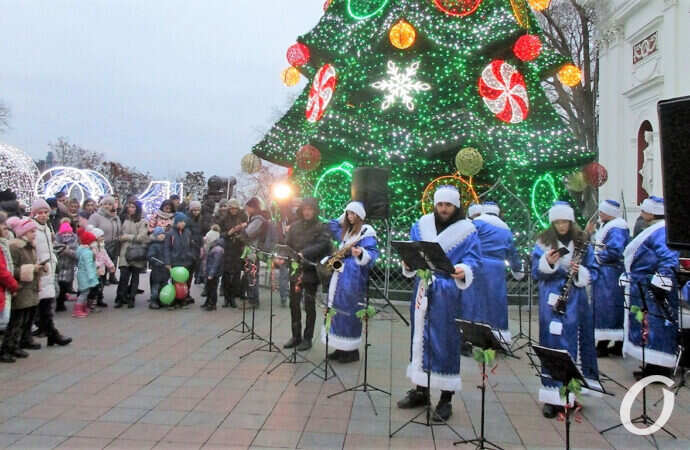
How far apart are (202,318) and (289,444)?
577 centimetres

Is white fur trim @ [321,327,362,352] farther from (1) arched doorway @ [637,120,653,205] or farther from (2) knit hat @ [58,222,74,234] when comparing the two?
(1) arched doorway @ [637,120,653,205]

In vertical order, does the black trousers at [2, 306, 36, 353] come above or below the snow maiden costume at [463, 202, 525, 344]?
below

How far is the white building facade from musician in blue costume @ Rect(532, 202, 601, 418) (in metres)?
19.5

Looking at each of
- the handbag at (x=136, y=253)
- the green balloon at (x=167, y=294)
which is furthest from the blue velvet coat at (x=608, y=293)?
the handbag at (x=136, y=253)

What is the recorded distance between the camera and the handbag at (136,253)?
10.3 metres

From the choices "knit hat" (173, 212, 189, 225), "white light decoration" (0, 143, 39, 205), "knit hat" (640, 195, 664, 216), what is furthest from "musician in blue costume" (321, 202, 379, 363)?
"white light decoration" (0, 143, 39, 205)

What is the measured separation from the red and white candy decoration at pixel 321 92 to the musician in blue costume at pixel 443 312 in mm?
8246

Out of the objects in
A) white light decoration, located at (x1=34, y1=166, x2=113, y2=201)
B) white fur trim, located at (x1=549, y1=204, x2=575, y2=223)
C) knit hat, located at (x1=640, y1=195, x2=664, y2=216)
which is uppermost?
white light decoration, located at (x1=34, y1=166, x2=113, y2=201)

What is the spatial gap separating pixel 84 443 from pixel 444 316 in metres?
3.09

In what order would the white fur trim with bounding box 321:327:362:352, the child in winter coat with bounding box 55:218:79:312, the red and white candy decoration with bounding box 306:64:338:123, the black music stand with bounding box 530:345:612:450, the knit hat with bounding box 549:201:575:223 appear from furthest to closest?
1. the red and white candy decoration with bounding box 306:64:338:123
2. the child in winter coat with bounding box 55:218:79:312
3. the white fur trim with bounding box 321:327:362:352
4. the knit hat with bounding box 549:201:575:223
5. the black music stand with bounding box 530:345:612:450

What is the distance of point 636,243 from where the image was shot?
22.4 feet

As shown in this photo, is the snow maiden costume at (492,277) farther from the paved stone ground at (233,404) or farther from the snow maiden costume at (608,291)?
the snow maiden costume at (608,291)

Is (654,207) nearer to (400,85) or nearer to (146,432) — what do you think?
(146,432)

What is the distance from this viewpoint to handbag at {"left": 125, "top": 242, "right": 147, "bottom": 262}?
33.9 feet
